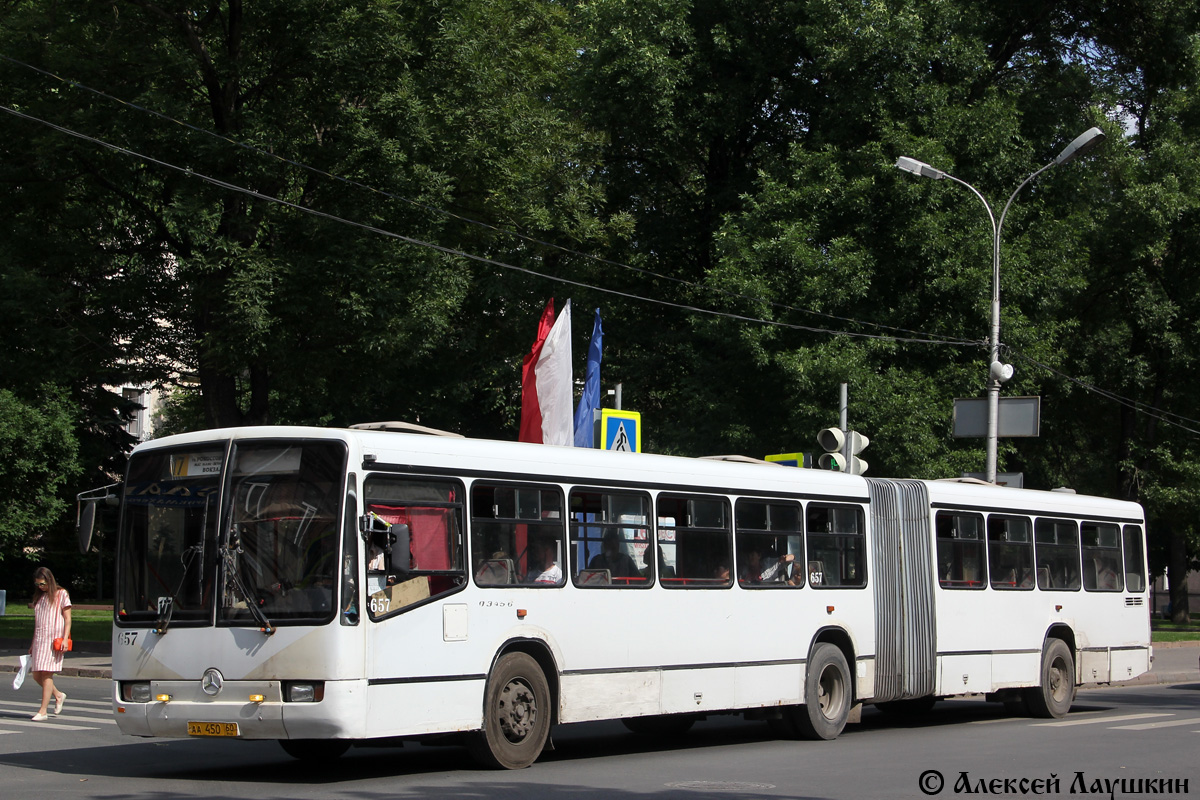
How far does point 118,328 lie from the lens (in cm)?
2688

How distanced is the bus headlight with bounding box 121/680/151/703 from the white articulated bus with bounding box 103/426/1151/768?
0.02m

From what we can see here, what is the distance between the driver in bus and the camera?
41.2ft

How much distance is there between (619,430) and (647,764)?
850 centimetres

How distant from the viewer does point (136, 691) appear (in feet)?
35.8

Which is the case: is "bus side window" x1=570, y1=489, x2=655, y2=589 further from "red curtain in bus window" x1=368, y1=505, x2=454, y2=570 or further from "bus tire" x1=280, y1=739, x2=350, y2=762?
"bus tire" x1=280, y1=739, x2=350, y2=762

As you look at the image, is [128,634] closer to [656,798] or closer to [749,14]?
[656,798]

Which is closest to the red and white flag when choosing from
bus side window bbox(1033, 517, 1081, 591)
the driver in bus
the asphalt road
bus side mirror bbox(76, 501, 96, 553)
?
the asphalt road

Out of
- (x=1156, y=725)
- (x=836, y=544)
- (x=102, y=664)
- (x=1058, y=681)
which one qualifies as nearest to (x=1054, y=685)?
(x=1058, y=681)

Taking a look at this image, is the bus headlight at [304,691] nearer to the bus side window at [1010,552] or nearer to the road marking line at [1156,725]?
the bus side window at [1010,552]

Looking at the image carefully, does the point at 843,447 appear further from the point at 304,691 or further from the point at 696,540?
the point at 304,691

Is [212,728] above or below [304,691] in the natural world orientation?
below

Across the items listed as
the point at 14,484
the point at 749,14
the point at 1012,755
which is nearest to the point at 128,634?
the point at 1012,755

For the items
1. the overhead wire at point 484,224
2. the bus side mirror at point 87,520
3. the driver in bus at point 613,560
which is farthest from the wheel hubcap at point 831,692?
the overhead wire at point 484,224

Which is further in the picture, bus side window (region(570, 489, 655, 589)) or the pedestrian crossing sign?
the pedestrian crossing sign
